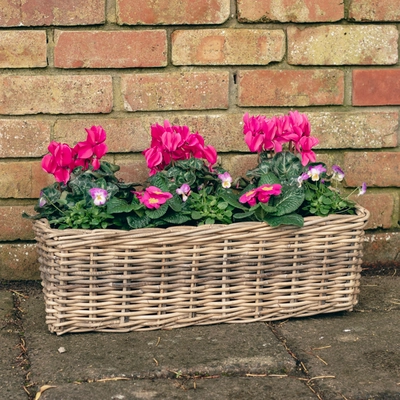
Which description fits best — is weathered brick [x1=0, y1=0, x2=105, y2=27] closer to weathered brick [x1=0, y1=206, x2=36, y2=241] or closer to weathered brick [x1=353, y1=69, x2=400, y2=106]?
weathered brick [x1=0, y1=206, x2=36, y2=241]

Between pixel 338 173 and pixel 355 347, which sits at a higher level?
pixel 338 173

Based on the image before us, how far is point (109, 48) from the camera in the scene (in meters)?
2.52

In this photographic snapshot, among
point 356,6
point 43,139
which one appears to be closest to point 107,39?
point 43,139

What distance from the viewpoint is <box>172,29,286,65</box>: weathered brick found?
255cm

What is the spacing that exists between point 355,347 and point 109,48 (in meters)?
1.27

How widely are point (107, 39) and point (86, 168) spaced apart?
1.64 ft

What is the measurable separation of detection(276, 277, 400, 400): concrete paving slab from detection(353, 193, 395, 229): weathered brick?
0.29m

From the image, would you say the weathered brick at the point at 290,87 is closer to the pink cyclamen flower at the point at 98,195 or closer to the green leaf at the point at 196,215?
the green leaf at the point at 196,215

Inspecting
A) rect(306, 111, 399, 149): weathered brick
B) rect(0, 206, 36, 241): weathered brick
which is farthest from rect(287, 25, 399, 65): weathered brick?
rect(0, 206, 36, 241): weathered brick

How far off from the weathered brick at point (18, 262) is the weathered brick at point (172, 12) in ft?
2.84

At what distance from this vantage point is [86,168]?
2.30 m

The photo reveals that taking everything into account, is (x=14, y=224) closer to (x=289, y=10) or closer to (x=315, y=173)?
(x=315, y=173)

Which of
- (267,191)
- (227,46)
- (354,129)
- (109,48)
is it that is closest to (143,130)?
(109,48)

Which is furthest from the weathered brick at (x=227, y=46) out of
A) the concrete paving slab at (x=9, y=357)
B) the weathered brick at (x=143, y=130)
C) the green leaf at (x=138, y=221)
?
the concrete paving slab at (x=9, y=357)
